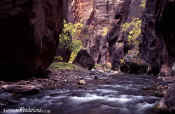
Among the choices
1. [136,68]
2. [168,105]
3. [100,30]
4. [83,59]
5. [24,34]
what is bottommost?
[136,68]

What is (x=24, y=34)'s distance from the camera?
7.48 metres

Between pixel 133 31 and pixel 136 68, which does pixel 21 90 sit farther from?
pixel 133 31

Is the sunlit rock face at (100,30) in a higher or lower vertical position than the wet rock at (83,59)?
higher

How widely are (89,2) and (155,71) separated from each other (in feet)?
146

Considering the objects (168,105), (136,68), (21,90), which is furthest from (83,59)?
(168,105)

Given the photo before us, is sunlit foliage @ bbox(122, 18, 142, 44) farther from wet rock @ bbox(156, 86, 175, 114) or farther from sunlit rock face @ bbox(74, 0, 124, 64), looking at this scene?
wet rock @ bbox(156, 86, 175, 114)

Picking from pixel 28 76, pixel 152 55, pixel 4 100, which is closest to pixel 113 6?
pixel 152 55

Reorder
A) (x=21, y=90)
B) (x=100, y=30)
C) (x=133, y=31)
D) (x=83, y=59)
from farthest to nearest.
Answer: (x=100, y=30), (x=133, y=31), (x=83, y=59), (x=21, y=90)

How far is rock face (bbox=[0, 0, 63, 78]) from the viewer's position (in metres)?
6.94

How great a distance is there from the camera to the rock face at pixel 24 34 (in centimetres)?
694

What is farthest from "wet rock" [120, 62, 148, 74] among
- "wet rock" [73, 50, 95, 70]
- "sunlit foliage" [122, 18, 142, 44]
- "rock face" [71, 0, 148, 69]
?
"rock face" [71, 0, 148, 69]

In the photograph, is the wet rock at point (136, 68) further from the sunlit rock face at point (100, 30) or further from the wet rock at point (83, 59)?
the sunlit rock face at point (100, 30)

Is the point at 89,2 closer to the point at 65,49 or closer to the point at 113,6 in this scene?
the point at 113,6

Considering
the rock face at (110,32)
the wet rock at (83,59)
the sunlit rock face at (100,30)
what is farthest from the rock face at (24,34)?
the sunlit rock face at (100,30)
